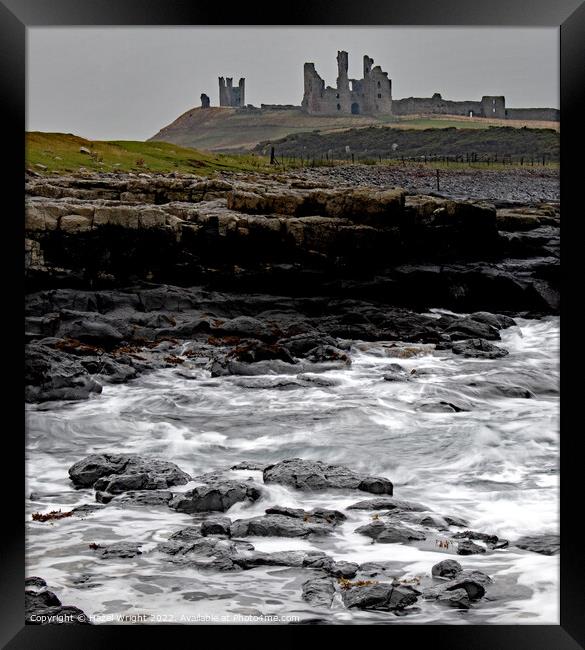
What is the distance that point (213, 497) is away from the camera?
703 centimetres

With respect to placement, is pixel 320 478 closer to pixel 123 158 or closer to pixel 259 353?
pixel 259 353

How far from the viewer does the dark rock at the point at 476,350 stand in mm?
8172

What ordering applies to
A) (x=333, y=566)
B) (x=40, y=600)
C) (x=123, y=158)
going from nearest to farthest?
1. (x=40, y=600)
2. (x=333, y=566)
3. (x=123, y=158)

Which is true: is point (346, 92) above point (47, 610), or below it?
above

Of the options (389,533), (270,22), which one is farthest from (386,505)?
(270,22)

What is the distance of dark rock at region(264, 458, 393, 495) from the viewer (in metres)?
7.26

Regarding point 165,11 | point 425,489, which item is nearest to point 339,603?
point 425,489

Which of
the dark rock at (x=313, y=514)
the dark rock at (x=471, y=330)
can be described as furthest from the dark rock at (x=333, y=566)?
the dark rock at (x=471, y=330)

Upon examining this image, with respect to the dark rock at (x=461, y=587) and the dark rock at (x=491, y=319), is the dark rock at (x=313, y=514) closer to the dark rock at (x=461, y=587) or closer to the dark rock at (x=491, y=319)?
the dark rock at (x=461, y=587)

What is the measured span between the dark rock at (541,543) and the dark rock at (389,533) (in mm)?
772

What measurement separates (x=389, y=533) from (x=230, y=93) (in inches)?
165

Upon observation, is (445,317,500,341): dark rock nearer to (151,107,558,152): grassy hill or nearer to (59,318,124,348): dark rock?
(151,107,558,152): grassy hill

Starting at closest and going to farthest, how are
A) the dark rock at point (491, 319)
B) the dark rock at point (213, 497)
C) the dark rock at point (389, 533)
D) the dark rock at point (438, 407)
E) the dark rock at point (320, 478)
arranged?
1. the dark rock at point (389, 533)
2. the dark rock at point (213, 497)
3. the dark rock at point (320, 478)
4. the dark rock at point (438, 407)
5. the dark rock at point (491, 319)
